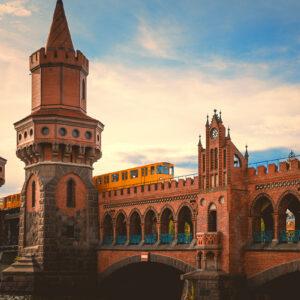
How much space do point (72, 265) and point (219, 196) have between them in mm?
16161

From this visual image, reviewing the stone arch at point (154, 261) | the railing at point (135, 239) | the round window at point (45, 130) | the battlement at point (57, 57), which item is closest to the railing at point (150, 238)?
the railing at point (135, 239)

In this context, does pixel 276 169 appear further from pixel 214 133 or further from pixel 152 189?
pixel 152 189

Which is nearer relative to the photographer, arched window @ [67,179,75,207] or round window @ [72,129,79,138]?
arched window @ [67,179,75,207]

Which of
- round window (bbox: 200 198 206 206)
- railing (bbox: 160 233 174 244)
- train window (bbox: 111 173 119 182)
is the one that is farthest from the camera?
train window (bbox: 111 173 119 182)

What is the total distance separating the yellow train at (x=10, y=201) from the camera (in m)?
61.4

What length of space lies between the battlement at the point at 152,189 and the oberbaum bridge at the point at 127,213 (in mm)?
77

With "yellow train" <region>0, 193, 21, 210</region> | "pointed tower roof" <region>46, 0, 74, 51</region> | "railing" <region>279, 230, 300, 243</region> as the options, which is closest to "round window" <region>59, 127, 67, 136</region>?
"pointed tower roof" <region>46, 0, 74, 51</region>

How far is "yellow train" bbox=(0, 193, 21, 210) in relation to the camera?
61375mm

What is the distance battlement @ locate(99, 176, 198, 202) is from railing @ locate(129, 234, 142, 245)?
288 centimetres

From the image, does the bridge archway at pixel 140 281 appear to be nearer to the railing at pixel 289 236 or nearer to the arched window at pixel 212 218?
the arched window at pixel 212 218

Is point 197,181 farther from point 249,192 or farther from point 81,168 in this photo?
point 81,168

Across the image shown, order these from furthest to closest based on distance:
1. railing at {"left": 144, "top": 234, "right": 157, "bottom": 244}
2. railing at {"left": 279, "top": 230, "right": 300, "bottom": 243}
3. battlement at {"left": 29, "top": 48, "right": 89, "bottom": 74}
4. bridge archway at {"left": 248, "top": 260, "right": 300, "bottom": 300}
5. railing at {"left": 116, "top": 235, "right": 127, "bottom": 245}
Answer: battlement at {"left": 29, "top": 48, "right": 89, "bottom": 74} < railing at {"left": 116, "top": 235, "right": 127, "bottom": 245} < railing at {"left": 144, "top": 234, "right": 157, "bottom": 244} < railing at {"left": 279, "top": 230, "right": 300, "bottom": 243} < bridge archway at {"left": 248, "top": 260, "right": 300, "bottom": 300}

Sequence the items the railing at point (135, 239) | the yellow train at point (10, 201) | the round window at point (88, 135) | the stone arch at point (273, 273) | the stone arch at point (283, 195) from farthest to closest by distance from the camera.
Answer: the yellow train at point (10, 201) < the round window at point (88, 135) < the railing at point (135, 239) < the stone arch at point (283, 195) < the stone arch at point (273, 273)

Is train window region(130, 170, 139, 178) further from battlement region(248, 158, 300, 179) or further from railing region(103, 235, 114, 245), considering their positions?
battlement region(248, 158, 300, 179)
